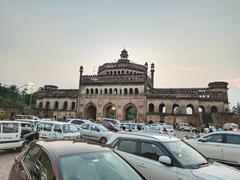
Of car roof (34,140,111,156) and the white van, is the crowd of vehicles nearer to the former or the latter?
car roof (34,140,111,156)

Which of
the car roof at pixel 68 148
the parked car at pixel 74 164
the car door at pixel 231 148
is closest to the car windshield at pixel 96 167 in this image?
the parked car at pixel 74 164

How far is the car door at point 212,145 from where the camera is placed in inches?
406

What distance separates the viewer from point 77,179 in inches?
135

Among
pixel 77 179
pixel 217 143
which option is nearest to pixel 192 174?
pixel 77 179

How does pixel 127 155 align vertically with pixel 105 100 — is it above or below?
below

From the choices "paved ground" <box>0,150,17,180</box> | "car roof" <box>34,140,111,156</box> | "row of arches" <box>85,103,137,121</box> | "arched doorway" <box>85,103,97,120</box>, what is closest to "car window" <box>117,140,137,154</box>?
"car roof" <box>34,140,111,156</box>

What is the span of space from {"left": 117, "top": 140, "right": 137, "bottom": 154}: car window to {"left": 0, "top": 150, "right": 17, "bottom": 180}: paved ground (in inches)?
159

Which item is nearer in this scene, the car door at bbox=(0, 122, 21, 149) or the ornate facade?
the car door at bbox=(0, 122, 21, 149)

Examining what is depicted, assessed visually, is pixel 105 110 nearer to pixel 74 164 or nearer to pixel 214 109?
pixel 214 109

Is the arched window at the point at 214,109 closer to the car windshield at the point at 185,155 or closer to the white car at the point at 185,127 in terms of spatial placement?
the white car at the point at 185,127

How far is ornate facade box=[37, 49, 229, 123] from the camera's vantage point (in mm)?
42188

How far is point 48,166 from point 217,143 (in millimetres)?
8526

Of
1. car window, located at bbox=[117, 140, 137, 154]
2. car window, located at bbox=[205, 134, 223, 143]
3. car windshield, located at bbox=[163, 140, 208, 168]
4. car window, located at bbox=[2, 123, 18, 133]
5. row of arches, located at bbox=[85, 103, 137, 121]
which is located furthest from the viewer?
row of arches, located at bbox=[85, 103, 137, 121]

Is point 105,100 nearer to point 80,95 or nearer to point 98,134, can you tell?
point 80,95
